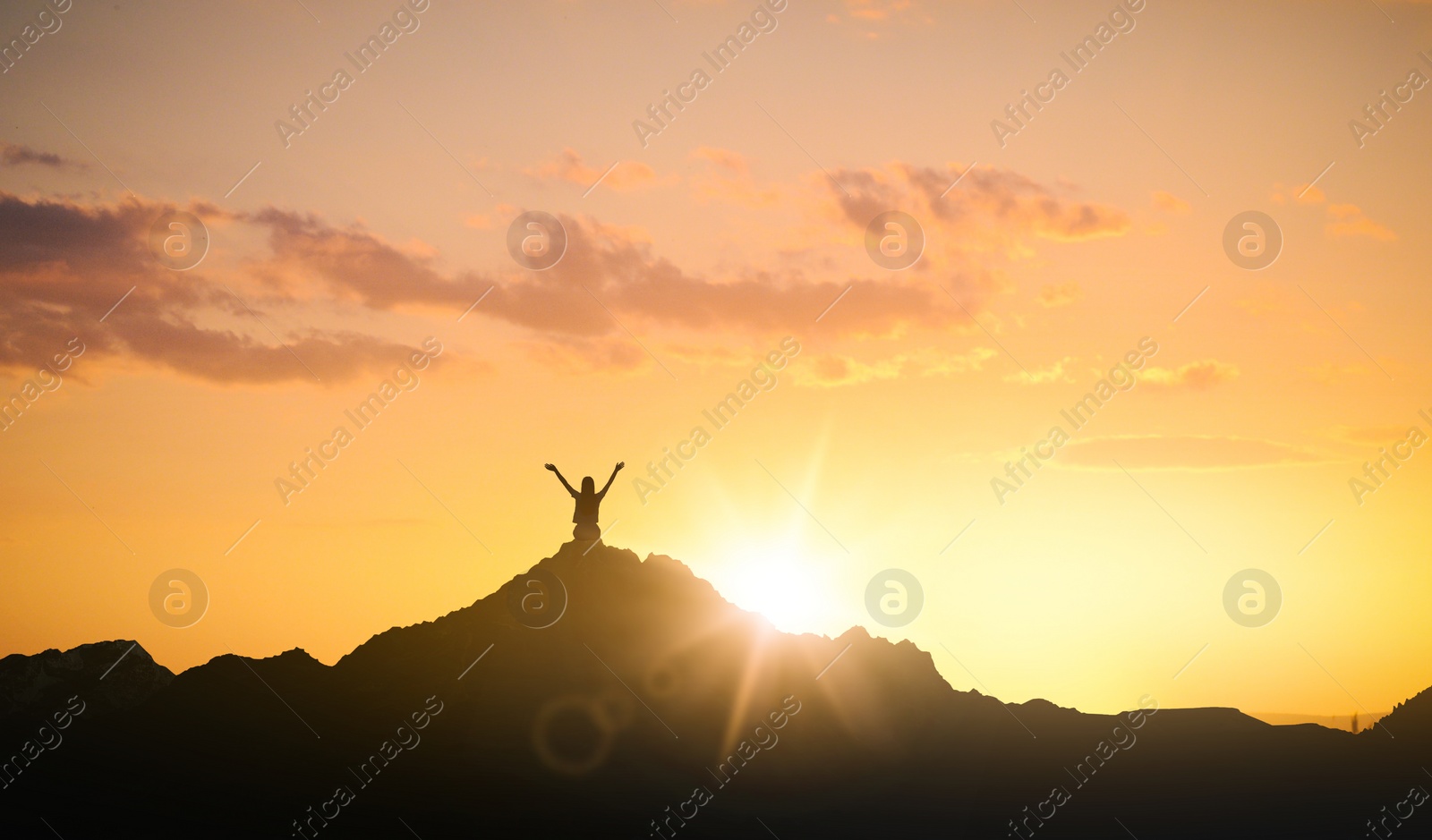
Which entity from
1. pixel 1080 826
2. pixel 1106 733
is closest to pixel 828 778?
pixel 1080 826

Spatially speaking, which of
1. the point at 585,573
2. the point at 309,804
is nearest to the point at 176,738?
the point at 309,804

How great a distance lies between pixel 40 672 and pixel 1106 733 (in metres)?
53.4

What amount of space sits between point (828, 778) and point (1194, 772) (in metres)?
18.8

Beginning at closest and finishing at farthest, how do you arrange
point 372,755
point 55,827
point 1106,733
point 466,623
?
1. point 55,827
2. point 372,755
3. point 466,623
4. point 1106,733

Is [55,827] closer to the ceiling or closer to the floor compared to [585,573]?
closer to the ceiling

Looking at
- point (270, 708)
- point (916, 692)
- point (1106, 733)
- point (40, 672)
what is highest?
point (40, 672)

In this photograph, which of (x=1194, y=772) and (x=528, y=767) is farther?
(x=1194, y=772)

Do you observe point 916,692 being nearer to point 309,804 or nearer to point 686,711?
point 686,711

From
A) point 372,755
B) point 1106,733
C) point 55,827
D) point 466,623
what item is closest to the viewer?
point 55,827

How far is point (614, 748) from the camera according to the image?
53094 millimetres

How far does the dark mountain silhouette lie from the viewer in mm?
50625

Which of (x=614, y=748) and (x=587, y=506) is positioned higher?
(x=587, y=506)

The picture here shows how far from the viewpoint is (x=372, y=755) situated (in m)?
52.3

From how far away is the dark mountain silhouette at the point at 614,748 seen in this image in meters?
50.6
